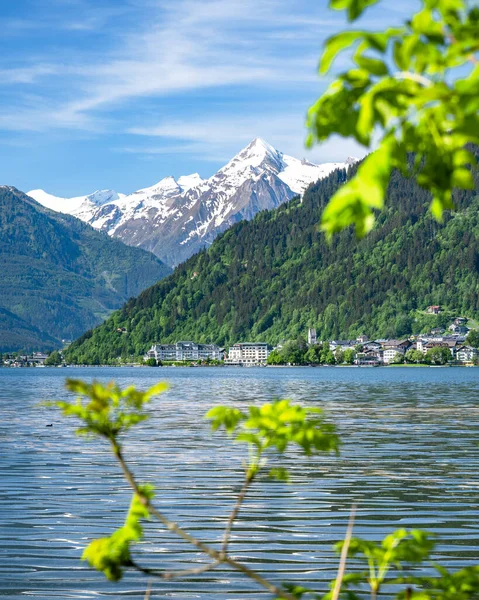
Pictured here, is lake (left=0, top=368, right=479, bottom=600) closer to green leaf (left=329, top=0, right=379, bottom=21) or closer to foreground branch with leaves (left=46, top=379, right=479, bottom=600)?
foreground branch with leaves (left=46, top=379, right=479, bottom=600)

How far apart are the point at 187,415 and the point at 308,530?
43375mm

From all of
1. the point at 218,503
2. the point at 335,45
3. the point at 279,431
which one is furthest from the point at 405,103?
the point at 218,503

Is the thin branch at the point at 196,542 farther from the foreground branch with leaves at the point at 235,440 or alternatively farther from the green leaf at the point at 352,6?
the green leaf at the point at 352,6

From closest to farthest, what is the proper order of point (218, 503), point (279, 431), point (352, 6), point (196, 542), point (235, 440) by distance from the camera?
point (352, 6)
point (196, 542)
point (279, 431)
point (235, 440)
point (218, 503)

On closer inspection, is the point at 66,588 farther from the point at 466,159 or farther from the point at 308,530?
the point at 466,159

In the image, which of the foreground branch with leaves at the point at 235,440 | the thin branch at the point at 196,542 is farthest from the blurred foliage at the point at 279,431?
the thin branch at the point at 196,542

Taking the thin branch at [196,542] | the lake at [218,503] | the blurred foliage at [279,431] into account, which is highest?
the blurred foliage at [279,431]

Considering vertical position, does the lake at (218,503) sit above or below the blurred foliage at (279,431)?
below

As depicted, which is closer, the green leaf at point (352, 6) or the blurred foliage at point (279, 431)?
the green leaf at point (352, 6)

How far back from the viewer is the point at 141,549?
802 inches

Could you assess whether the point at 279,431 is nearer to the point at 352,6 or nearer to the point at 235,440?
the point at 235,440

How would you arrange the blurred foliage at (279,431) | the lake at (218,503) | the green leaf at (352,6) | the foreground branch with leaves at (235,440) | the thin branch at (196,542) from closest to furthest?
the green leaf at (352,6), the thin branch at (196,542), the foreground branch with leaves at (235,440), the blurred foliage at (279,431), the lake at (218,503)

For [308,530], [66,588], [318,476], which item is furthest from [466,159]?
[318,476]

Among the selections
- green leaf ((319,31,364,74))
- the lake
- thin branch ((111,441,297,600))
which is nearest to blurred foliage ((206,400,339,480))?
thin branch ((111,441,297,600))
